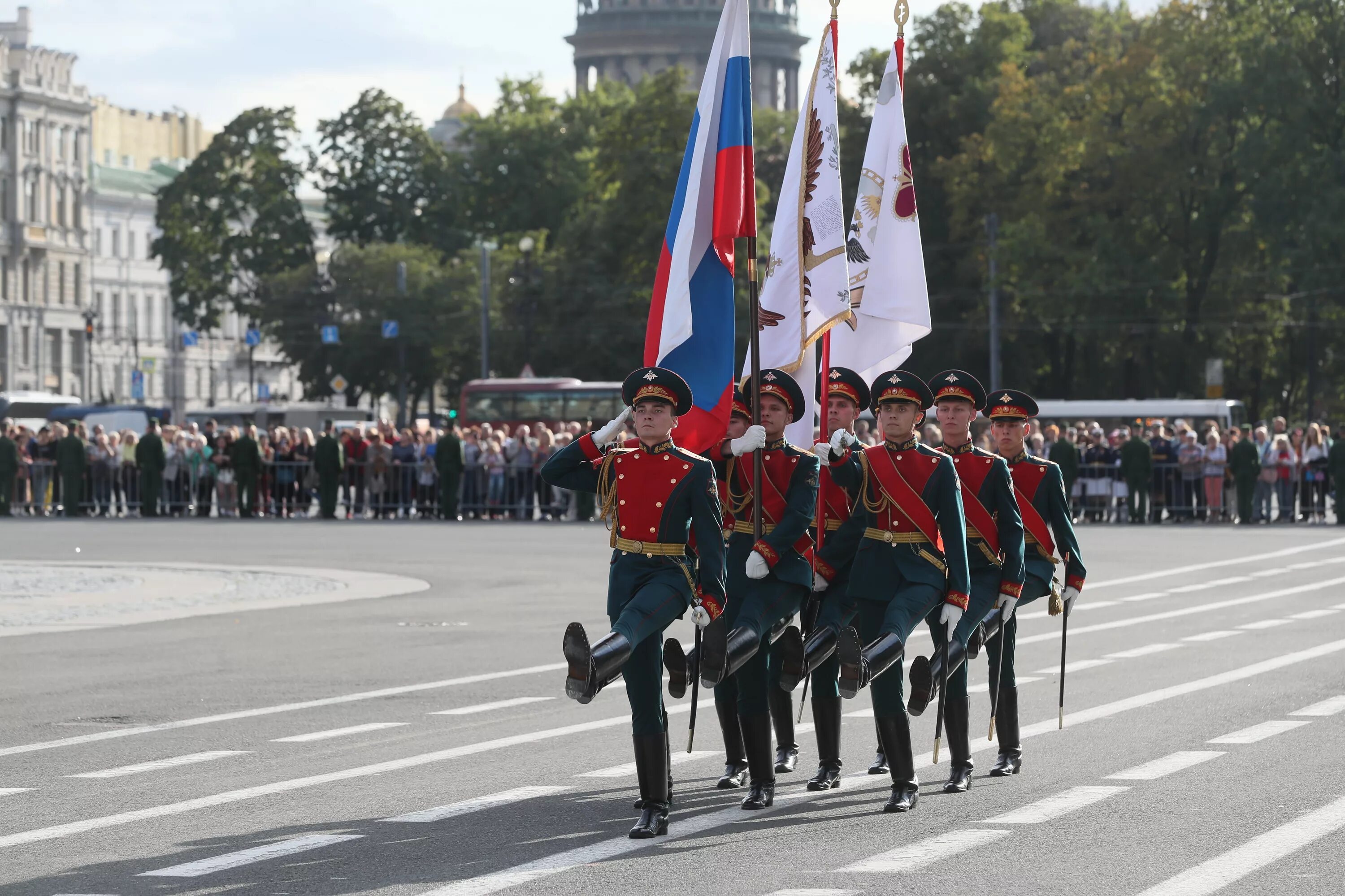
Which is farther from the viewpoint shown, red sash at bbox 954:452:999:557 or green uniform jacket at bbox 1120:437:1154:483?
green uniform jacket at bbox 1120:437:1154:483

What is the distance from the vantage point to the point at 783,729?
1093 cm

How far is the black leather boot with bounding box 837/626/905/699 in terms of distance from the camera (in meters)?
9.26

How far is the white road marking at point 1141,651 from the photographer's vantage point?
54.4 feet

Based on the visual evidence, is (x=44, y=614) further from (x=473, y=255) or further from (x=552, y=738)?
(x=473, y=255)

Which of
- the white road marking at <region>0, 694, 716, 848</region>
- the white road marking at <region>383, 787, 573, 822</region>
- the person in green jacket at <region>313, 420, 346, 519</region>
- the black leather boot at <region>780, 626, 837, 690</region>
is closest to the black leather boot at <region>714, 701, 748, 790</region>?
the black leather boot at <region>780, 626, 837, 690</region>

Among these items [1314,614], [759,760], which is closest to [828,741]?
[759,760]

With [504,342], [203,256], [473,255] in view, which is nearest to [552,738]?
[504,342]

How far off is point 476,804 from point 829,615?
173 cm

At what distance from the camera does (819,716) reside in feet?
34.2

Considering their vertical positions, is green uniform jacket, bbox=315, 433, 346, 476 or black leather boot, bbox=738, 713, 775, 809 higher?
green uniform jacket, bbox=315, 433, 346, 476

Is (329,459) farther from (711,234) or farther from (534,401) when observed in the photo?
(711,234)

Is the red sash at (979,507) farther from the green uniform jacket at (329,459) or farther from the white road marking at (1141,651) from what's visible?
the green uniform jacket at (329,459)

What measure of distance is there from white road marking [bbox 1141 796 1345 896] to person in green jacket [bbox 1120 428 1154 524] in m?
27.7

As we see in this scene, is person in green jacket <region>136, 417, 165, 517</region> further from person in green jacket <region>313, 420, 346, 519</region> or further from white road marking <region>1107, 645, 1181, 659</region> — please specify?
white road marking <region>1107, 645, 1181, 659</region>
